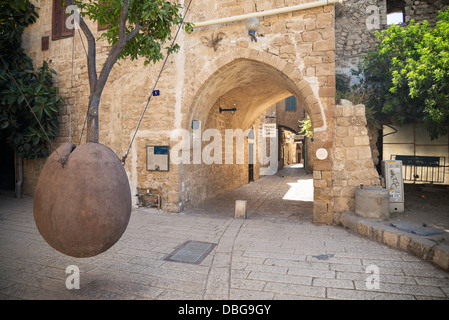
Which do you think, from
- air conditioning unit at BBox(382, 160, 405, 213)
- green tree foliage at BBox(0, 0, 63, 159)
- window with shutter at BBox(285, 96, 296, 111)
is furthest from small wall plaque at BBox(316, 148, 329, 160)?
window with shutter at BBox(285, 96, 296, 111)

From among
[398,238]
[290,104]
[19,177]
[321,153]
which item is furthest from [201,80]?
[290,104]

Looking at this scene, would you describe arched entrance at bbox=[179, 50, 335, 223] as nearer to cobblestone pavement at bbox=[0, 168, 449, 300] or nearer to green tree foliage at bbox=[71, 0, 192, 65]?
cobblestone pavement at bbox=[0, 168, 449, 300]

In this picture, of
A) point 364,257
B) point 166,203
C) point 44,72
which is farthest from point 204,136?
point 364,257

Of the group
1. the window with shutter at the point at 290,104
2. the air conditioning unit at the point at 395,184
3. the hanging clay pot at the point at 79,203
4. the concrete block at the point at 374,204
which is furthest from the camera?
the window with shutter at the point at 290,104

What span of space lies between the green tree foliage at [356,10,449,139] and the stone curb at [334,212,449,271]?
3.29m

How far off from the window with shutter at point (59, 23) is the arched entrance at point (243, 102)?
4.43 metres

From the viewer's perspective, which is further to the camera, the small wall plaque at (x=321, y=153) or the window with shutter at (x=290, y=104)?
the window with shutter at (x=290, y=104)

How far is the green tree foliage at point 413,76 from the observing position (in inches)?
220

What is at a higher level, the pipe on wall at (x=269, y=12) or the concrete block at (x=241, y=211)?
the pipe on wall at (x=269, y=12)

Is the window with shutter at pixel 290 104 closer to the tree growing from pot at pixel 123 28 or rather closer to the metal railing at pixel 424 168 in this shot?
the metal railing at pixel 424 168

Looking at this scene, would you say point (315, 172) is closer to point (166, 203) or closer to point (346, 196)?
point (346, 196)

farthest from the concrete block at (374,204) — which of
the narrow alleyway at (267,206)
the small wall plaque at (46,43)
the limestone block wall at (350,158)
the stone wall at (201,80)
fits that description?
the small wall plaque at (46,43)

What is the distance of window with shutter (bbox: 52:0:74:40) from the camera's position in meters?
7.38

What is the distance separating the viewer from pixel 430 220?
444cm
